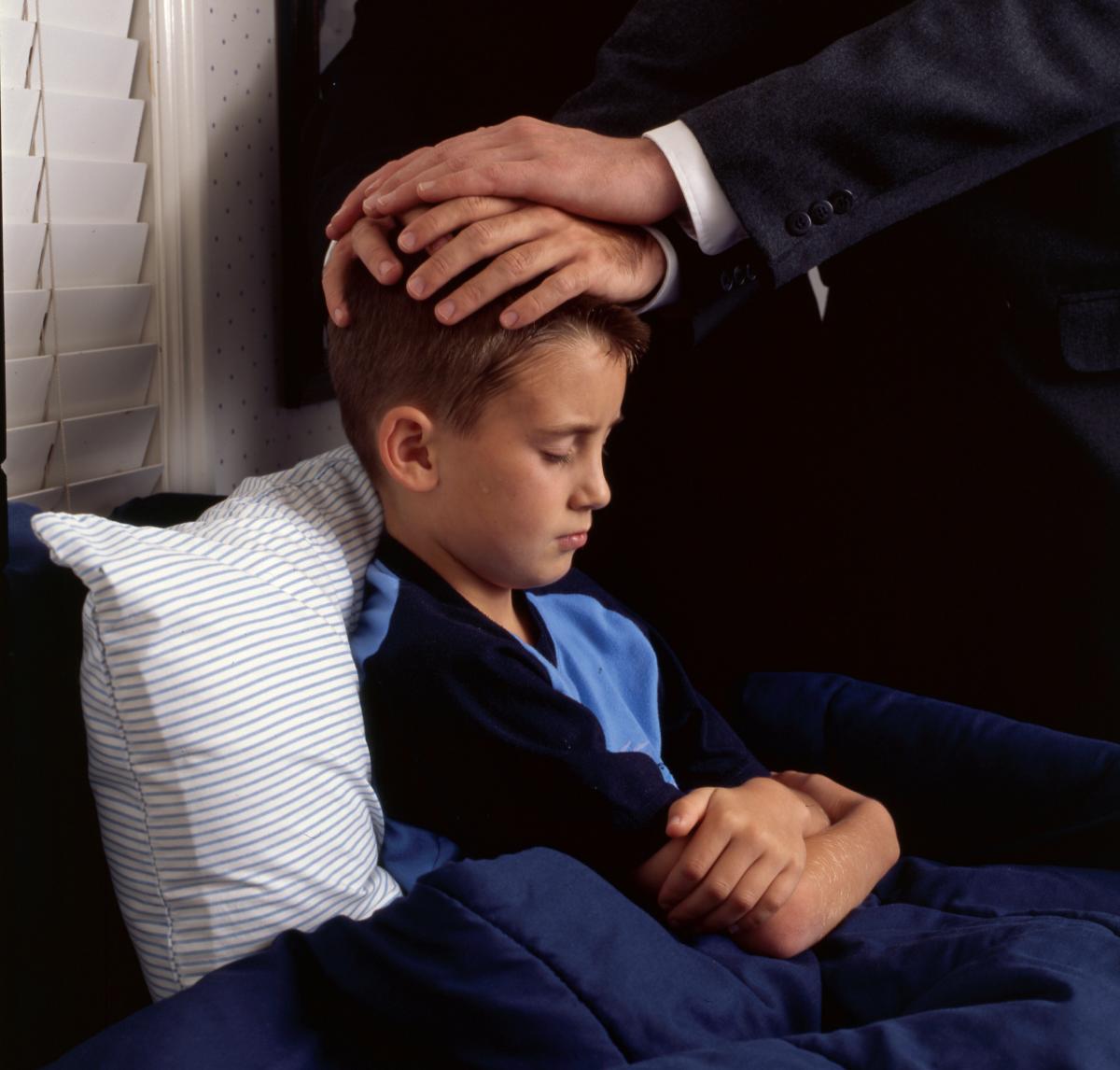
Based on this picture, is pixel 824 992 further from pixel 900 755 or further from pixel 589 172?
pixel 589 172

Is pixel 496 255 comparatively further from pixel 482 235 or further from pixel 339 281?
pixel 339 281

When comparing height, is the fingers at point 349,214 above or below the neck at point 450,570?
above

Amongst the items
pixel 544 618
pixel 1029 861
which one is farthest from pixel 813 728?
pixel 544 618

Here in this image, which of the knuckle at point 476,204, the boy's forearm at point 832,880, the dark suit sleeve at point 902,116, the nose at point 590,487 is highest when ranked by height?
the dark suit sleeve at point 902,116

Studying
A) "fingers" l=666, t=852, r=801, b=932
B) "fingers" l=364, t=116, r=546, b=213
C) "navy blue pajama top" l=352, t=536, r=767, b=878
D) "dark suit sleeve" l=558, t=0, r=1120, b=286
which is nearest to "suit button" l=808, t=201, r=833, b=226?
"dark suit sleeve" l=558, t=0, r=1120, b=286

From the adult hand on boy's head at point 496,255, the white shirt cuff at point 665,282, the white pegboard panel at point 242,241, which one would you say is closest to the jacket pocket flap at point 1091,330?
the white shirt cuff at point 665,282

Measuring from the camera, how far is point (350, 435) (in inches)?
46.5

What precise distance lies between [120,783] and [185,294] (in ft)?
2.41

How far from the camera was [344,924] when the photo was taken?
0.82 meters

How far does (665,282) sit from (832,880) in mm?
592

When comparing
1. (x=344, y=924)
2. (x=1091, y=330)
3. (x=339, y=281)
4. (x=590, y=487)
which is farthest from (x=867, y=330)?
(x=344, y=924)

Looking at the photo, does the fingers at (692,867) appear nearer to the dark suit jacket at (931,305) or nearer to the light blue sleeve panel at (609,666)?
the light blue sleeve panel at (609,666)

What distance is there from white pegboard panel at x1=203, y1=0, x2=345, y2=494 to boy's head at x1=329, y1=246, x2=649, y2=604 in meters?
0.45

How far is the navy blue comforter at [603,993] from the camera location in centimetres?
75
